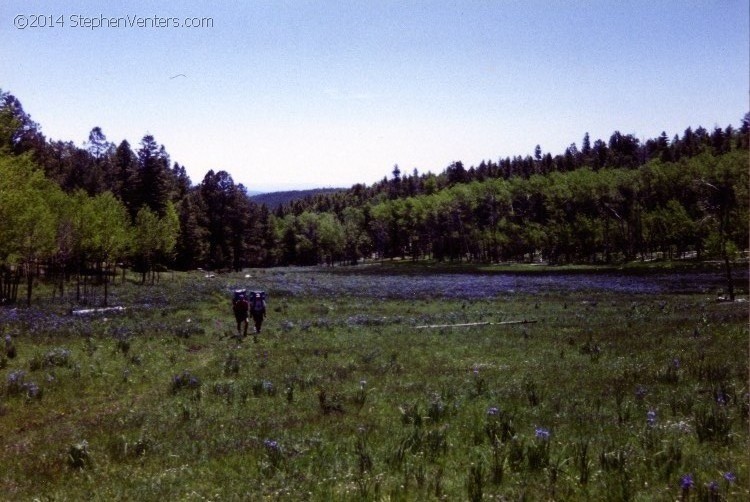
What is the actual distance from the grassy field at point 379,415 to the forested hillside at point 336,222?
13.7m

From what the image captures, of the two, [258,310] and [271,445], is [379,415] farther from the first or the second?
[258,310]

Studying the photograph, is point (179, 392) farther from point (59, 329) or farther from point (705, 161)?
point (705, 161)

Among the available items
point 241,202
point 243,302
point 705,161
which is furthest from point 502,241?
point 243,302

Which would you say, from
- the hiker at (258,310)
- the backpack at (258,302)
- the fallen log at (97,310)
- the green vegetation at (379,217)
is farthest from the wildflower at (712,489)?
the fallen log at (97,310)

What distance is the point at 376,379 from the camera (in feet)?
48.9

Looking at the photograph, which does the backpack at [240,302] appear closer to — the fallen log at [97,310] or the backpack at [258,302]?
the backpack at [258,302]

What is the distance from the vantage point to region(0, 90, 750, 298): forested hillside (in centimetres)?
4703

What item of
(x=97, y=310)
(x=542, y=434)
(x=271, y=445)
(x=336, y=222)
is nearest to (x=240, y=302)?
(x=97, y=310)

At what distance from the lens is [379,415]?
11.2 meters

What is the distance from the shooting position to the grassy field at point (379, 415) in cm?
733

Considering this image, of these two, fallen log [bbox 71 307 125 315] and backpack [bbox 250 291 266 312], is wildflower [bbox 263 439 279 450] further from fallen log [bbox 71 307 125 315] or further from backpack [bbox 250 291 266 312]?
fallen log [bbox 71 307 125 315]

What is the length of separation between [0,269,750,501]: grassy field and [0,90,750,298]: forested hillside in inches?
540

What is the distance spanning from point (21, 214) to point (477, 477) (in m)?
32.6

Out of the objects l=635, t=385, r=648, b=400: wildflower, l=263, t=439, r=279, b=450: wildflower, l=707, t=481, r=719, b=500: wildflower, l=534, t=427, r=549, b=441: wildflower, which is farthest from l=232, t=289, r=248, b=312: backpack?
l=707, t=481, r=719, b=500: wildflower
